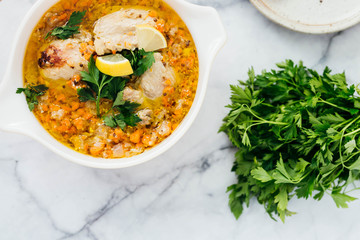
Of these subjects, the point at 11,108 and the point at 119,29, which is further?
the point at 119,29

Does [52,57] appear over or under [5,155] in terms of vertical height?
over

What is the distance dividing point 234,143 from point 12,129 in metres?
1.10

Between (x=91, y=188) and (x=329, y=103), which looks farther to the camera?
(x=91, y=188)

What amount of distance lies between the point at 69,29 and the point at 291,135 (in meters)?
1.15

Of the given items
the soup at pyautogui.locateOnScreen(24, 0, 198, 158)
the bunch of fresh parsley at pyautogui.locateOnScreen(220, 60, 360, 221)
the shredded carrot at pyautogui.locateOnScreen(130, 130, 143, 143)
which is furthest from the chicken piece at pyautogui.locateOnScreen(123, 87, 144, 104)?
the bunch of fresh parsley at pyautogui.locateOnScreen(220, 60, 360, 221)

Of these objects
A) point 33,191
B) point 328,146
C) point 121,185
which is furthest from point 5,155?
point 328,146

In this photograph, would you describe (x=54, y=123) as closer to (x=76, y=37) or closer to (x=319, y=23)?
(x=76, y=37)

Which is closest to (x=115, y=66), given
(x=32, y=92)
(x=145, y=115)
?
(x=145, y=115)

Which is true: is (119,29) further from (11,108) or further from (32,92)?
(11,108)

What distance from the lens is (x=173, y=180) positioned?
2209 mm

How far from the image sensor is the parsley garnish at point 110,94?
5.80ft

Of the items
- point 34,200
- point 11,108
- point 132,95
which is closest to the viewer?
point 11,108

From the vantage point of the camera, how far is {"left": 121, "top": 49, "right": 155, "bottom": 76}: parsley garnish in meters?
1.77

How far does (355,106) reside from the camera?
179 cm
